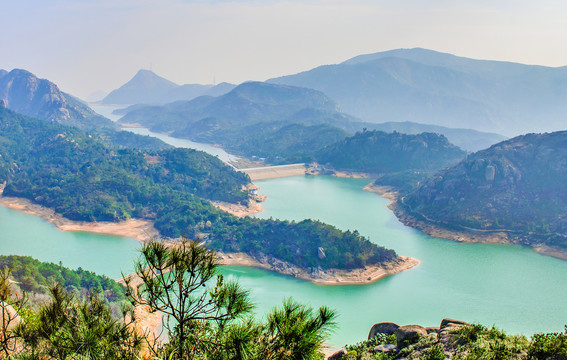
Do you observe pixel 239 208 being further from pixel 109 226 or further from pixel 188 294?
pixel 188 294

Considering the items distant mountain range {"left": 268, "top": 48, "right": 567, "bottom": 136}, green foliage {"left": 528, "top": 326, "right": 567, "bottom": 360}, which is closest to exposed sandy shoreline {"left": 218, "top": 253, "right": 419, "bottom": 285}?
green foliage {"left": 528, "top": 326, "right": 567, "bottom": 360}

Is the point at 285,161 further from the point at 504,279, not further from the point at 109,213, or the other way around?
the point at 504,279

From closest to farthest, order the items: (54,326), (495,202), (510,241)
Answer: (54,326), (510,241), (495,202)

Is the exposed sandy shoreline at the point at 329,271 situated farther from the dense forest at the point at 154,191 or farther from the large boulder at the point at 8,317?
the large boulder at the point at 8,317

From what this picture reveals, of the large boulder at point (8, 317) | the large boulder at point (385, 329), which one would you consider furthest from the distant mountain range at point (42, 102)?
the large boulder at point (8, 317)

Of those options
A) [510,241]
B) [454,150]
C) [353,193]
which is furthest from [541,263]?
[454,150]

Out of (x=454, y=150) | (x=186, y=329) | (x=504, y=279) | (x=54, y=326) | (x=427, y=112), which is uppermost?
(x=427, y=112)
